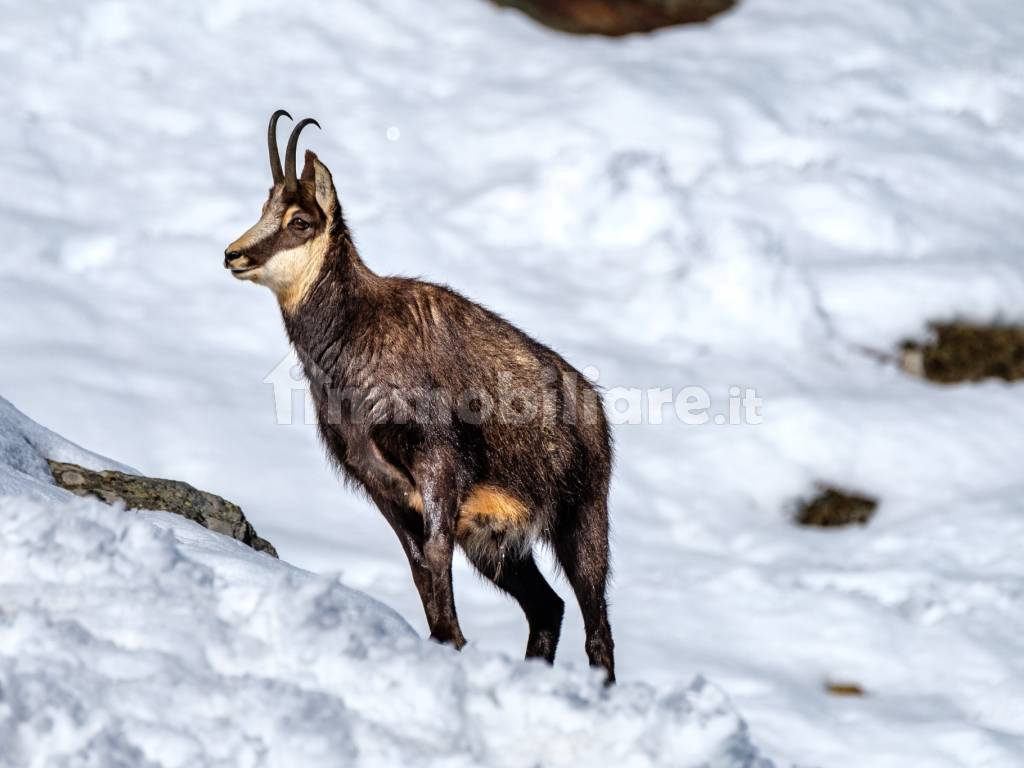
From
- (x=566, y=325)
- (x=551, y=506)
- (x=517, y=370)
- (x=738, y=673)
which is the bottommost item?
(x=738, y=673)

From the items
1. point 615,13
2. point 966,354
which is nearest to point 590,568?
point 966,354

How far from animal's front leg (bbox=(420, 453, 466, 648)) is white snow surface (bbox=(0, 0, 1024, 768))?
908 centimetres

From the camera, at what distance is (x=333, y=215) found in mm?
8977

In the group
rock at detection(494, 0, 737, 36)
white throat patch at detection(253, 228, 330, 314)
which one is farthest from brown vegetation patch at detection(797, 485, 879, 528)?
white throat patch at detection(253, 228, 330, 314)

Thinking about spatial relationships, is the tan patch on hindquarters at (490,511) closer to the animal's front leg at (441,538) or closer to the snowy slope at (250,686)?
the animal's front leg at (441,538)

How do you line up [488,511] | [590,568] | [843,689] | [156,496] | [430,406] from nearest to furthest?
[430,406] → [488,511] → [590,568] → [156,496] → [843,689]

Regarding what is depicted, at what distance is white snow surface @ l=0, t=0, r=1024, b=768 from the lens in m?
19.7

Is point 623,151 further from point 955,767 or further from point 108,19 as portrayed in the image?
point 955,767

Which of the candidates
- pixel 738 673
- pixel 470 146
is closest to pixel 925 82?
pixel 470 146

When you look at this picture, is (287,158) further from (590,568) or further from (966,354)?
(966,354)

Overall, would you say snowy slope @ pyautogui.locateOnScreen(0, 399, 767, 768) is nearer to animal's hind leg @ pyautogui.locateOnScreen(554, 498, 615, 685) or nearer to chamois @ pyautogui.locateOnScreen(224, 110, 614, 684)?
chamois @ pyautogui.locateOnScreen(224, 110, 614, 684)

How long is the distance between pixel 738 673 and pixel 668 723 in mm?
13113

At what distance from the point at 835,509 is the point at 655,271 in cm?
475

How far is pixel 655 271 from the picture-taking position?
2438 centimetres
